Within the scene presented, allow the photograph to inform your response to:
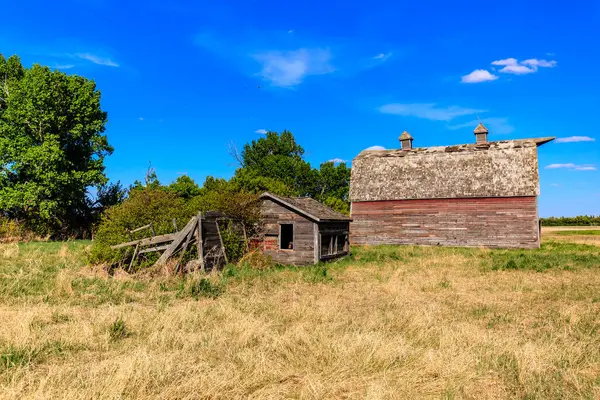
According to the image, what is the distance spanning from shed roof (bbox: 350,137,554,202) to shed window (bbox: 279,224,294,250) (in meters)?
10.7

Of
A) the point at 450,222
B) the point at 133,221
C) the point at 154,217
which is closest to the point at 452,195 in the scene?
the point at 450,222

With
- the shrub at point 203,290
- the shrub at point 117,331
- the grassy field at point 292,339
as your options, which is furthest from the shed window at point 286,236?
the shrub at point 117,331

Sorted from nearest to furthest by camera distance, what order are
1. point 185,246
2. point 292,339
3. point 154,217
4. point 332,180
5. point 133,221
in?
point 292,339
point 185,246
point 133,221
point 154,217
point 332,180

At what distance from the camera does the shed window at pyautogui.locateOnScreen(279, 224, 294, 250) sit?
20.5 metres

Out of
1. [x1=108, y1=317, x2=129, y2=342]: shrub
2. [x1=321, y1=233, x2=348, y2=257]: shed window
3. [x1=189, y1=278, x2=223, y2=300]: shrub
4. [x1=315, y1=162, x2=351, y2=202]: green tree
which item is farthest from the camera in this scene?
[x1=315, y1=162, x2=351, y2=202]: green tree

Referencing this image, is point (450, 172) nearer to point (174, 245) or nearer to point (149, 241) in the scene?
point (174, 245)

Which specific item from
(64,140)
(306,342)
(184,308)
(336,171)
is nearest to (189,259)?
(184,308)

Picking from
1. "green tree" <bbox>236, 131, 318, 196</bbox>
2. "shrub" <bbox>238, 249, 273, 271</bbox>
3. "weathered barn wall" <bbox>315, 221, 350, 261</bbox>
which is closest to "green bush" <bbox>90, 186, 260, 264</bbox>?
"shrub" <bbox>238, 249, 273, 271</bbox>

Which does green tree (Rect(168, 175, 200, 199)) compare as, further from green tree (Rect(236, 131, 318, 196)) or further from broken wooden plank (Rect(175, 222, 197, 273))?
broken wooden plank (Rect(175, 222, 197, 273))

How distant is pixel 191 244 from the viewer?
14.8 metres

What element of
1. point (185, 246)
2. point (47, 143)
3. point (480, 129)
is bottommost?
point (185, 246)

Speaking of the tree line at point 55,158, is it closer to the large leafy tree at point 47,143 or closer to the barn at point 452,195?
the large leafy tree at point 47,143

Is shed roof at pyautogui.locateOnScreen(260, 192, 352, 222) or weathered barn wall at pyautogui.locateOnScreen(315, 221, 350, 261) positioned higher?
shed roof at pyautogui.locateOnScreen(260, 192, 352, 222)

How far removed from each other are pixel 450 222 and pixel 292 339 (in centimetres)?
2531
